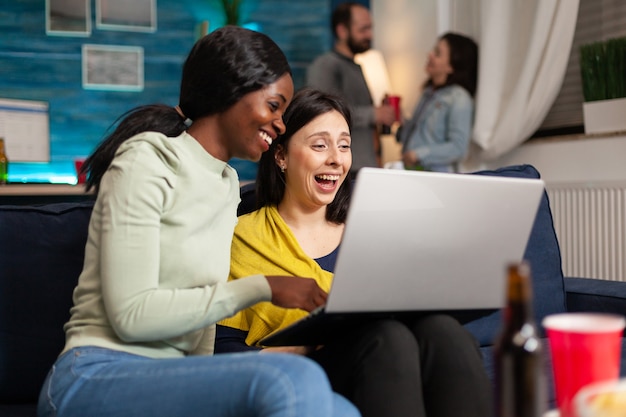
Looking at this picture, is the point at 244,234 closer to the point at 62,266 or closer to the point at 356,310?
the point at 62,266

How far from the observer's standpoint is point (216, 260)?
1.46 metres

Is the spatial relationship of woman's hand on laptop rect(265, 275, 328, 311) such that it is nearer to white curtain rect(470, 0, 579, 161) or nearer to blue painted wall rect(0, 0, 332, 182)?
white curtain rect(470, 0, 579, 161)

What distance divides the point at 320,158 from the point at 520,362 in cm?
115

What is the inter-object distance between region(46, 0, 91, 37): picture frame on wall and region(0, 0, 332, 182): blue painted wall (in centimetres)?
3

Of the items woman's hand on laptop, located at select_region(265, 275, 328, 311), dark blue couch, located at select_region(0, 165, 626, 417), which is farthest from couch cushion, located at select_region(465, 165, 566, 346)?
woman's hand on laptop, located at select_region(265, 275, 328, 311)

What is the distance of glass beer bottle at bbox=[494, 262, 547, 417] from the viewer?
2.71ft

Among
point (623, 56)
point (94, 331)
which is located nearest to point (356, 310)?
point (94, 331)

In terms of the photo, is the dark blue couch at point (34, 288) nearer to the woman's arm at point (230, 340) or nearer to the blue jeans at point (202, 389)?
the woman's arm at point (230, 340)

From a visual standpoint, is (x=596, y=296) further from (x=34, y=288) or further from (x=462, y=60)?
(x=462, y=60)

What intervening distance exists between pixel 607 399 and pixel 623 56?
8.94 ft

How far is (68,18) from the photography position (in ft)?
15.8

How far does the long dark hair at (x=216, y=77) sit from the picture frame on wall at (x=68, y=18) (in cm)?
361

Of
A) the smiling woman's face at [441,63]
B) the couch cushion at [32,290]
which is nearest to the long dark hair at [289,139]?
the couch cushion at [32,290]

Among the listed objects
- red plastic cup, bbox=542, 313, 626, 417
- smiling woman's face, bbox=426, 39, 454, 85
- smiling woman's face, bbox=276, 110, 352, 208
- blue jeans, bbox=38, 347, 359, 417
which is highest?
smiling woman's face, bbox=426, 39, 454, 85
